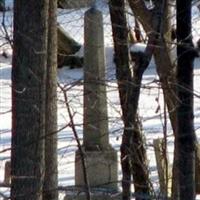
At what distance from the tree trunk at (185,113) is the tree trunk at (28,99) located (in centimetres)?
88

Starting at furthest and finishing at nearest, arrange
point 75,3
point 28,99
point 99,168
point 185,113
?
point 99,168
point 75,3
point 28,99
point 185,113

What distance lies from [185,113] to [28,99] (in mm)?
959

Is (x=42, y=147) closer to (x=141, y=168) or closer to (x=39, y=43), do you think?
(x=39, y=43)

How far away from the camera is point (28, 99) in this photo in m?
4.66

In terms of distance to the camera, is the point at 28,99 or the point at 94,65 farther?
the point at 94,65

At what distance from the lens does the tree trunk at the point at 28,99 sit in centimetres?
462

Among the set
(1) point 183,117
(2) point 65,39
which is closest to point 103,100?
(1) point 183,117

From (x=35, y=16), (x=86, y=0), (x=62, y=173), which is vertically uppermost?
(x=86, y=0)

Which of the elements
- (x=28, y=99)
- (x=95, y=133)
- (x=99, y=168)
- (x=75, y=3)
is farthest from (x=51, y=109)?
(x=99, y=168)

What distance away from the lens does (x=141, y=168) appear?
20.7ft

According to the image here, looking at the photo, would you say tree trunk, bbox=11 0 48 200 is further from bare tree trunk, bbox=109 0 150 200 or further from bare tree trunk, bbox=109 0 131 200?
bare tree trunk, bbox=109 0 131 200

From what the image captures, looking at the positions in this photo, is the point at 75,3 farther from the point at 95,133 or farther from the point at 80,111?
the point at 80,111

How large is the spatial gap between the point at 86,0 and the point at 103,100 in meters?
0.94

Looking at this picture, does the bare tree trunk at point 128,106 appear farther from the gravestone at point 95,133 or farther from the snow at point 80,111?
the gravestone at point 95,133
